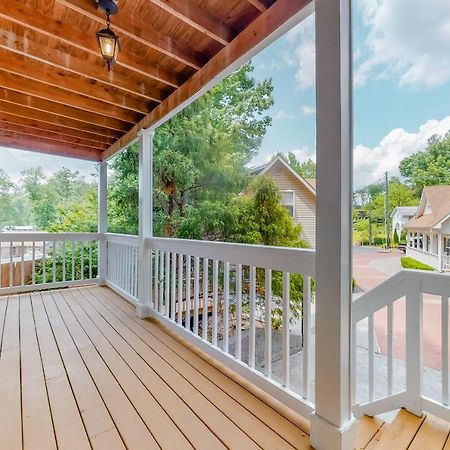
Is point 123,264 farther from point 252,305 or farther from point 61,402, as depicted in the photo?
point 252,305

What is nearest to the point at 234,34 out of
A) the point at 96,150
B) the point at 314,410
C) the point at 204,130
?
the point at 314,410

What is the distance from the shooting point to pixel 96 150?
5.05 metres

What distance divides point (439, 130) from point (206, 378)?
2.11m

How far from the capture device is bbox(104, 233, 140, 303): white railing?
4059 millimetres

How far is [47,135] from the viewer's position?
4.32 metres

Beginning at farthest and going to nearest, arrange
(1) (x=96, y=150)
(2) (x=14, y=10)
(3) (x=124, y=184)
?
(3) (x=124, y=184) → (1) (x=96, y=150) → (2) (x=14, y=10)

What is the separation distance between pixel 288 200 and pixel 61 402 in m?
2.96

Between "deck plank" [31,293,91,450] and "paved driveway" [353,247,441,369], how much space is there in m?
1.76

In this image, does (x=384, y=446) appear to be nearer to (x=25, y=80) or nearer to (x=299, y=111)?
(x=299, y=111)

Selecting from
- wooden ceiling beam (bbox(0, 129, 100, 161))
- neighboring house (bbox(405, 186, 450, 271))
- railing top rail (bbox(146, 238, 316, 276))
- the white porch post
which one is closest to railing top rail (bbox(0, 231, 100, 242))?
wooden ceiling beam (bbox(0, 129, 100, 161))

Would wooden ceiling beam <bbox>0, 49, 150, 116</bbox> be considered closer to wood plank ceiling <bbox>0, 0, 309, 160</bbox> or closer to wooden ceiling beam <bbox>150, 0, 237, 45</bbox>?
wood plank ceiling <bbox>0, 0, 309, 160</bbox>

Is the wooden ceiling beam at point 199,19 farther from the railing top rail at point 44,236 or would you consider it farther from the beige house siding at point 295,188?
the railing top rail at point 44,236

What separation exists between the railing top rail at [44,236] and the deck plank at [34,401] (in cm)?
215

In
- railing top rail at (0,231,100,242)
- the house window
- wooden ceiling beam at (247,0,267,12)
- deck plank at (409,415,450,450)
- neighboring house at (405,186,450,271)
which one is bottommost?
deck plank at (409,415,450,450)
